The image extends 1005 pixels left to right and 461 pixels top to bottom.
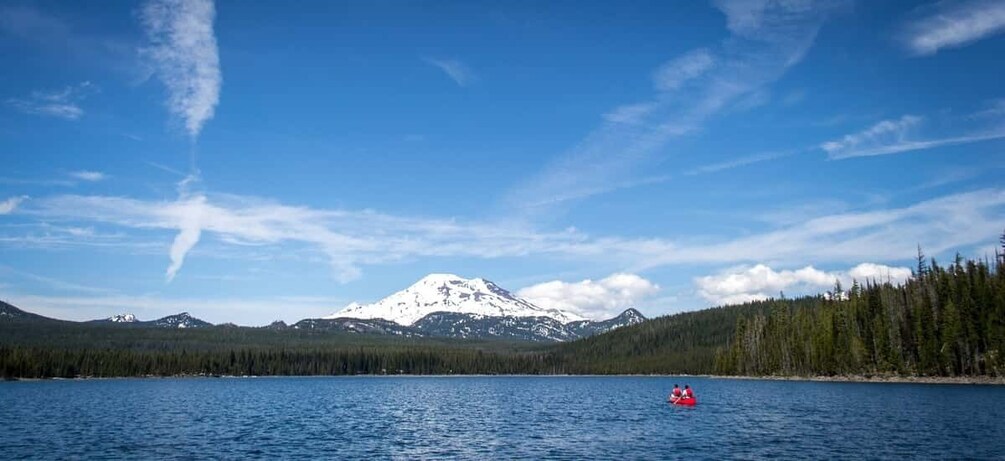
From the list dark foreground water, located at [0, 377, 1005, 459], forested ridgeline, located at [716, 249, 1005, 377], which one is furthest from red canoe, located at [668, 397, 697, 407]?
forested ridgeline, located at [716, 249, 1005, 377]

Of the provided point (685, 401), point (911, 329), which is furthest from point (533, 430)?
point (911, 329)

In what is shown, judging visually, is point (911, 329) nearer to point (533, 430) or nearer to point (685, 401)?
point (685, 401)

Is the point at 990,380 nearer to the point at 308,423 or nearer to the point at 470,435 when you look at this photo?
the point at 470,435

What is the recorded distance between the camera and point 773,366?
607 ft

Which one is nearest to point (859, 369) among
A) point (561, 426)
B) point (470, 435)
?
point (561, 426)

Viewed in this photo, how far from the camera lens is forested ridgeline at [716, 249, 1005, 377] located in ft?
415

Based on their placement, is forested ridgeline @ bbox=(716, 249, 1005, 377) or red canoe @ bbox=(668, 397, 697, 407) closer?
red canoe @ bbox=(668, 397, 697, 407)

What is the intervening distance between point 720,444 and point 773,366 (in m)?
145

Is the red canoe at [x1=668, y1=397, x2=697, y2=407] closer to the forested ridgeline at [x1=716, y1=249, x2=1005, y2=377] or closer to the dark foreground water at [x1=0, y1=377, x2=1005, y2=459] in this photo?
the dark foreground water at [x1=0, y1=377, x2=1005, y2=459]

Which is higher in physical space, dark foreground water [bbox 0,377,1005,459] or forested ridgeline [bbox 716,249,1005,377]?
forested ridgeline [bbox 716,249,1005,377]

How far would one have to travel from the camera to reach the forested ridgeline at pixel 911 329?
126438 millimetres

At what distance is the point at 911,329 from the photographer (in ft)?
461

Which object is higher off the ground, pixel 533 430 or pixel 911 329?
pixel 911 329

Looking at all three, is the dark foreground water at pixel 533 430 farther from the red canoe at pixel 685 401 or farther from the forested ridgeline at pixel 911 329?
the forested ridgeline at pixel 911 329
